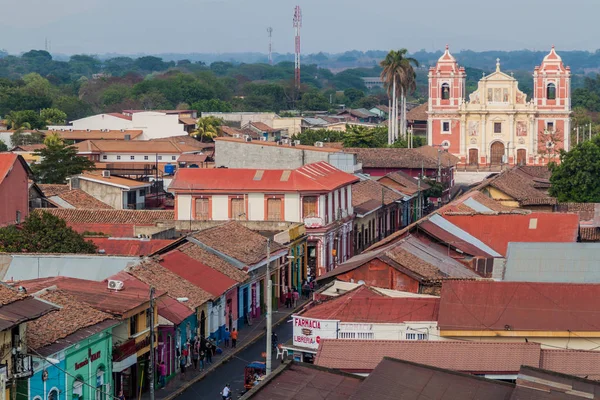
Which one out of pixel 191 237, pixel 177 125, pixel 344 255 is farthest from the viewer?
pixel 177 125

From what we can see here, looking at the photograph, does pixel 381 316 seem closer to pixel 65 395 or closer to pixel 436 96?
pixel 65 395

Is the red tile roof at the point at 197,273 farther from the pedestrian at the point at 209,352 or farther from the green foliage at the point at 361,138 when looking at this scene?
the green foliage at the point at 361,138

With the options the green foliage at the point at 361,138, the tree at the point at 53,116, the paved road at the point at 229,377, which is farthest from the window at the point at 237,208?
the tree at the point at 53,116

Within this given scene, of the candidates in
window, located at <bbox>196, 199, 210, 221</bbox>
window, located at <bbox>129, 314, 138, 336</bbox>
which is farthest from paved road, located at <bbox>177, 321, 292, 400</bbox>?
window, located at <bbox>196, 199, 210, 221</bbox>

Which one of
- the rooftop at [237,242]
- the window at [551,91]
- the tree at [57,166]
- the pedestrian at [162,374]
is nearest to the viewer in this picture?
the pedestrian at [162,374]

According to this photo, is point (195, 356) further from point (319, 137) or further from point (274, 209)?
point (319, 137)

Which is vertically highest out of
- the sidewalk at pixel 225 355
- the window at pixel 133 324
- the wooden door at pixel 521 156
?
the window at pixel 133 324

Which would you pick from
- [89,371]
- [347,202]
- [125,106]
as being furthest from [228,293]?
[125,106]
